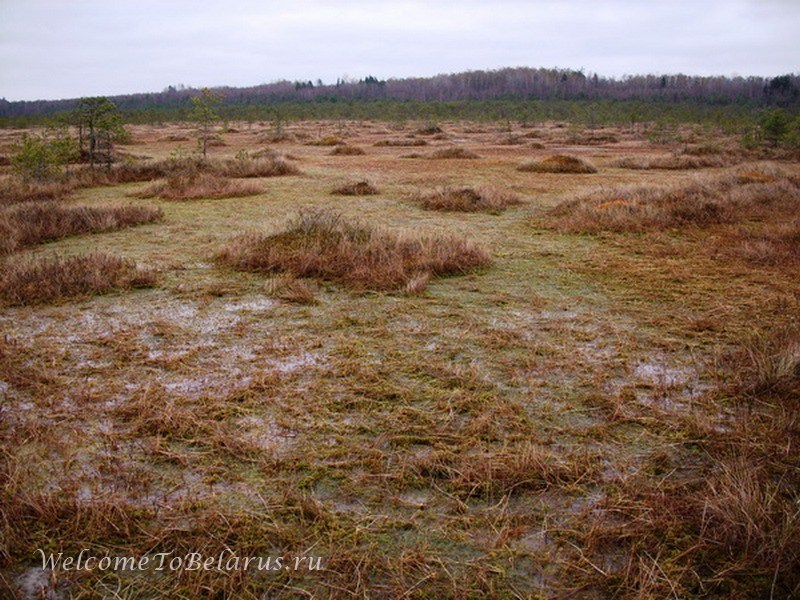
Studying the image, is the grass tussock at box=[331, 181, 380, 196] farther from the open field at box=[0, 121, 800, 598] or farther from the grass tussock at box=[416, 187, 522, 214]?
the open field at box=[0, 121, 800, 598]

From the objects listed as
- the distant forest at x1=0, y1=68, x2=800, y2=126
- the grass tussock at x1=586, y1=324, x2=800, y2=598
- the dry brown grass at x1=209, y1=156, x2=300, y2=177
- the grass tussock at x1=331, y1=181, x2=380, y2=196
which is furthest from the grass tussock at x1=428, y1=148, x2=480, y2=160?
the distant forest at x1=0, y1=68, x2=800, y2=126

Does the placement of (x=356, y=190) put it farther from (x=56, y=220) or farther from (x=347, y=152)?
(x=347, y=152)

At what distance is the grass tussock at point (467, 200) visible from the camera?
10531 millimetres

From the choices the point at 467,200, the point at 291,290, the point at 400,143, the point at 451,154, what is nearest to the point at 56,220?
the point at 291,290

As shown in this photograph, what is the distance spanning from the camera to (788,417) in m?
3.03

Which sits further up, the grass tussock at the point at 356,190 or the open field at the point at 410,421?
the grass tussock at the point at 356,190

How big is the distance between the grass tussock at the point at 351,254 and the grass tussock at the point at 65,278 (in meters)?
1.18

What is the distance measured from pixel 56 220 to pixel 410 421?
7893mm

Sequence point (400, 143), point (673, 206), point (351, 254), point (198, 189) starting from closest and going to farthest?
point (351, 254), point (673, 206), point (198, 189), point (400, 143)

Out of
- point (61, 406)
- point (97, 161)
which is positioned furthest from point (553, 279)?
point (97, 161)

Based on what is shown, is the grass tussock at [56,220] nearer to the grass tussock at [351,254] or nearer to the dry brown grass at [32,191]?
the dry brown grass at [32,191]

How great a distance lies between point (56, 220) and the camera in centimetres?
833

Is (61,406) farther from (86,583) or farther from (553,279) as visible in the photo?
(553,279)

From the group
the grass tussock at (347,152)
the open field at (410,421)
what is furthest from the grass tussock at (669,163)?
the open field at (410,421)
